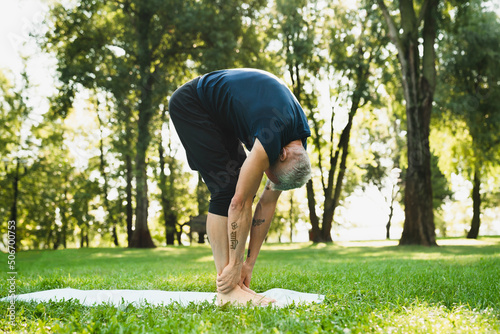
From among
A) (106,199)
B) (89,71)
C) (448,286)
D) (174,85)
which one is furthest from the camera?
(106,199)

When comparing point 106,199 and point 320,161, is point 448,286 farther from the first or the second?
point 106,199

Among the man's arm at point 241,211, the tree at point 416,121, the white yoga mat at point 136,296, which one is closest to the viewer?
the man's arm at point 241,211

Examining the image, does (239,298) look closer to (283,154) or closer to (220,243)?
(220,243)

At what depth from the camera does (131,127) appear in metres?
16.5

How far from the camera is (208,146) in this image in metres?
2.96

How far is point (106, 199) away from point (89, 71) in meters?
11.3

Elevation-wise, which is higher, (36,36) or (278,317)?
(36,36)

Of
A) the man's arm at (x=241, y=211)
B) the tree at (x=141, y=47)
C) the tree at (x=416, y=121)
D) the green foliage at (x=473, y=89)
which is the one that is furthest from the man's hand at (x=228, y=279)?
the green foliage at (x=473, y=89)

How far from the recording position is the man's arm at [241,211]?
2.58 meters

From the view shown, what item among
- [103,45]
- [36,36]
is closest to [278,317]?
[103,45]

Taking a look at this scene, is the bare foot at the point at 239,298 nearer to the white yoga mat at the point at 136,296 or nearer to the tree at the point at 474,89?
the white yoga mat at the point at 136,296

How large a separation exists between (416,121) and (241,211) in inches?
424

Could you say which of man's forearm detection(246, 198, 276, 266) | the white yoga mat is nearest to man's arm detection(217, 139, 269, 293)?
the white yoga mat

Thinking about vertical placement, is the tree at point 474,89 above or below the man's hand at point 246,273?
above
